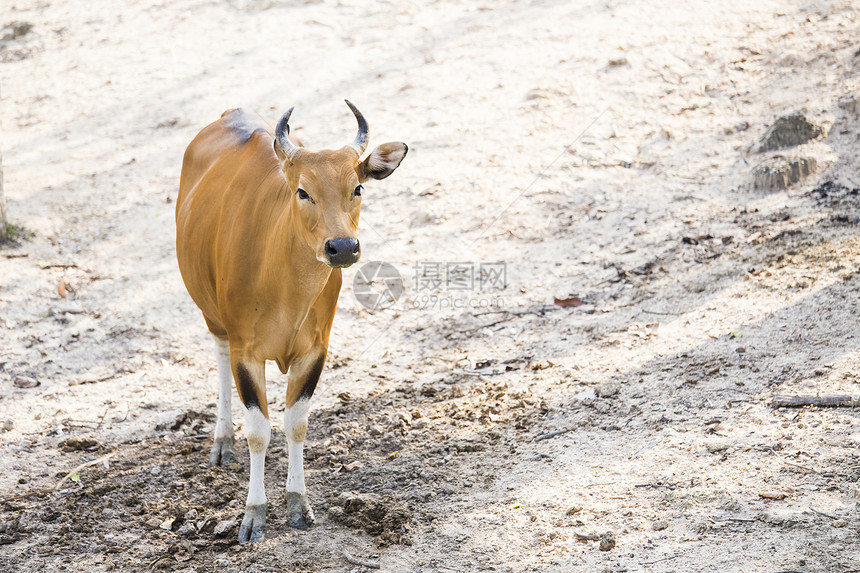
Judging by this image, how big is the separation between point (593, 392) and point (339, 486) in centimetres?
183

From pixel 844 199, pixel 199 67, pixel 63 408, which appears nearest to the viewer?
pixel 63 408

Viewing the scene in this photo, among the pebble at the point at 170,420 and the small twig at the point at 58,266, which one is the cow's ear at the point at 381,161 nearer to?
the pebble at the point at 170,420

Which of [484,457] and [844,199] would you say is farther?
[844,199]

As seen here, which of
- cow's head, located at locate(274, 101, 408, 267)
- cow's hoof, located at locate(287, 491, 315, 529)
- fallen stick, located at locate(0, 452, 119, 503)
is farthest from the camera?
fallen stick, located at locate(0, 452, 119, 503)

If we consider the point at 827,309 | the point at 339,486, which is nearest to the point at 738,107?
the point at 827,309

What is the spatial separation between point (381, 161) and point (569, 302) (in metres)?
3.08

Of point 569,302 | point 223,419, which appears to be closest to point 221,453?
point 223,419

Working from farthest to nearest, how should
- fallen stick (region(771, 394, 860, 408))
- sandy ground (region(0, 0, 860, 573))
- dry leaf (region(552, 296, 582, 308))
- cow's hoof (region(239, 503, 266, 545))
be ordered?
dry leaf (region(552, 296, 582, 308)) < fallen stick (region(771, 394, 860, 408)) < cow's hoof (region(239, 503, 266, 545)) < sandy ground (region(0, 0, 860, 573))

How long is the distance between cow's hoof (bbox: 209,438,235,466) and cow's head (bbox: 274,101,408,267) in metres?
1.92

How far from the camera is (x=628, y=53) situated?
10.4 m

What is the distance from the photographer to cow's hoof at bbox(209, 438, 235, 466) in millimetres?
5402

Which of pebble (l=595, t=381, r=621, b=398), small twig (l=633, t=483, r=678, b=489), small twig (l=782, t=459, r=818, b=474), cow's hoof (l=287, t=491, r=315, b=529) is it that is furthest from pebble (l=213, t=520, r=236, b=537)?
small twig (l=782, t=459, r=818, b=474)

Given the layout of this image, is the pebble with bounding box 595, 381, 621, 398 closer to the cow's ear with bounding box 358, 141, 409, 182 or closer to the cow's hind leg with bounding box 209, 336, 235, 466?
the cow's ear with bounding box 358, 141, 409, 182

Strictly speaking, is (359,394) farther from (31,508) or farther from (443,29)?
(443,29)
